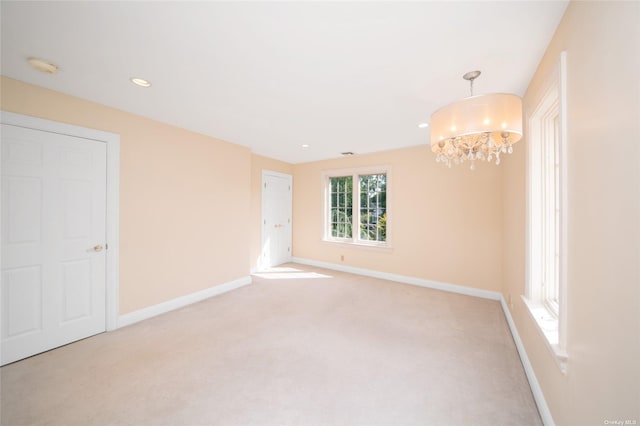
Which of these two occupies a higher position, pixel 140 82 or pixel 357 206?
pixel 140 82

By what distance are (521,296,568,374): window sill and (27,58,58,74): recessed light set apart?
3983 millimetres

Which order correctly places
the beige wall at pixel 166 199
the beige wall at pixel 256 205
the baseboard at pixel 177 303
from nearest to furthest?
1. the beige wall at pixel 166 199
2. the baseboard at pixel 177 303
3. the beige wall at pixel 256 205

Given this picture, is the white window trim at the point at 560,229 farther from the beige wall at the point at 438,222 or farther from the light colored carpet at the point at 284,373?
the beige wall at the point at 438,222

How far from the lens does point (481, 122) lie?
1458 millimetres

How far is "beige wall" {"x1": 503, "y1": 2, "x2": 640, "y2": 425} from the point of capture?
0.80 meters

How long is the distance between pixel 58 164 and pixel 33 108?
51cm

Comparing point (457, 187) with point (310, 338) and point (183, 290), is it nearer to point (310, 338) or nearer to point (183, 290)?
point (310, 338)

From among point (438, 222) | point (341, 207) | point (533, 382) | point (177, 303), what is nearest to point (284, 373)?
point (533, 382)

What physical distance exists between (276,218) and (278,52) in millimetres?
4045

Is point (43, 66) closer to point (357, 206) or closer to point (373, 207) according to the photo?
point (357, 206)

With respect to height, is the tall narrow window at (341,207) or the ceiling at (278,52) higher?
the ceiling at (278,52)

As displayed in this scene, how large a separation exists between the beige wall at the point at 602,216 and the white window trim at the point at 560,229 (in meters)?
0.04

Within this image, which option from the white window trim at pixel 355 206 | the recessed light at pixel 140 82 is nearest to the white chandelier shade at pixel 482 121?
the recessed light at pixel 140 82

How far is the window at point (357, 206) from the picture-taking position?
4.73 metres
